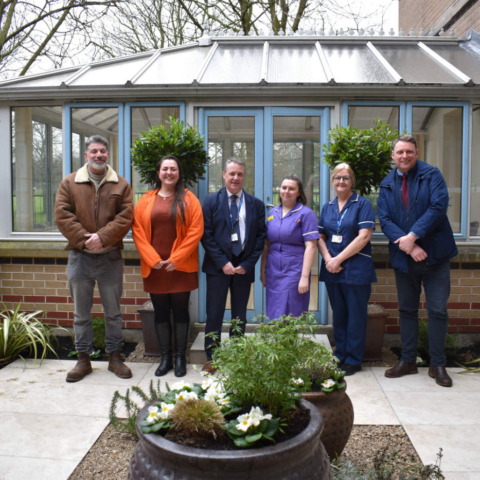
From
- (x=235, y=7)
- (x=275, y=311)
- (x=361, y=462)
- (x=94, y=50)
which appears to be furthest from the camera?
(x=94, y=50)

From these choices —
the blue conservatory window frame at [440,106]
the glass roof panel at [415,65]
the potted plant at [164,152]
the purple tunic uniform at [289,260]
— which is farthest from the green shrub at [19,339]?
the glass roof panel at [415,65]

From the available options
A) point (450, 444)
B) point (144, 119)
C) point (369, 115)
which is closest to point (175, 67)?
point (144, 119)

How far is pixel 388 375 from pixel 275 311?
117cm

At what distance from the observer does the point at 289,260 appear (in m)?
4.27

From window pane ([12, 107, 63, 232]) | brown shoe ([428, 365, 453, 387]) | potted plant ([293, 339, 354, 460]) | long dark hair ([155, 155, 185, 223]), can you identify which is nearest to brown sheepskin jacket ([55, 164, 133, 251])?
long dark hair ([155, 155, 185, 223])

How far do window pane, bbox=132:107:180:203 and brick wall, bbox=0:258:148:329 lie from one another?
3.44 ft

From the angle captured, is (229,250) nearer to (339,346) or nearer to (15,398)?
(339,346)

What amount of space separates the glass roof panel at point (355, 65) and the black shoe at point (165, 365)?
3190mm

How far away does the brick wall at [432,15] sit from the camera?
23.1 feet

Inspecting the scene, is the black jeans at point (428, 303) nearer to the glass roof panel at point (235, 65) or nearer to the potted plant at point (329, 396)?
the potted plant at point (329, 396)

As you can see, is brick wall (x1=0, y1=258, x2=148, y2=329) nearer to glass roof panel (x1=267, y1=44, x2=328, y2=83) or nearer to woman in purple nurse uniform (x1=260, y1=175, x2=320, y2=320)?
woman in purple nurse uniform (x1=260, y1=175, x2=320, y2=320)

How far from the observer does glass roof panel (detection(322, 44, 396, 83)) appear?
5.10m

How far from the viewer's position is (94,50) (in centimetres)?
1379

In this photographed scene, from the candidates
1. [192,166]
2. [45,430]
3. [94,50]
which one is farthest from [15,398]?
[94,50]
